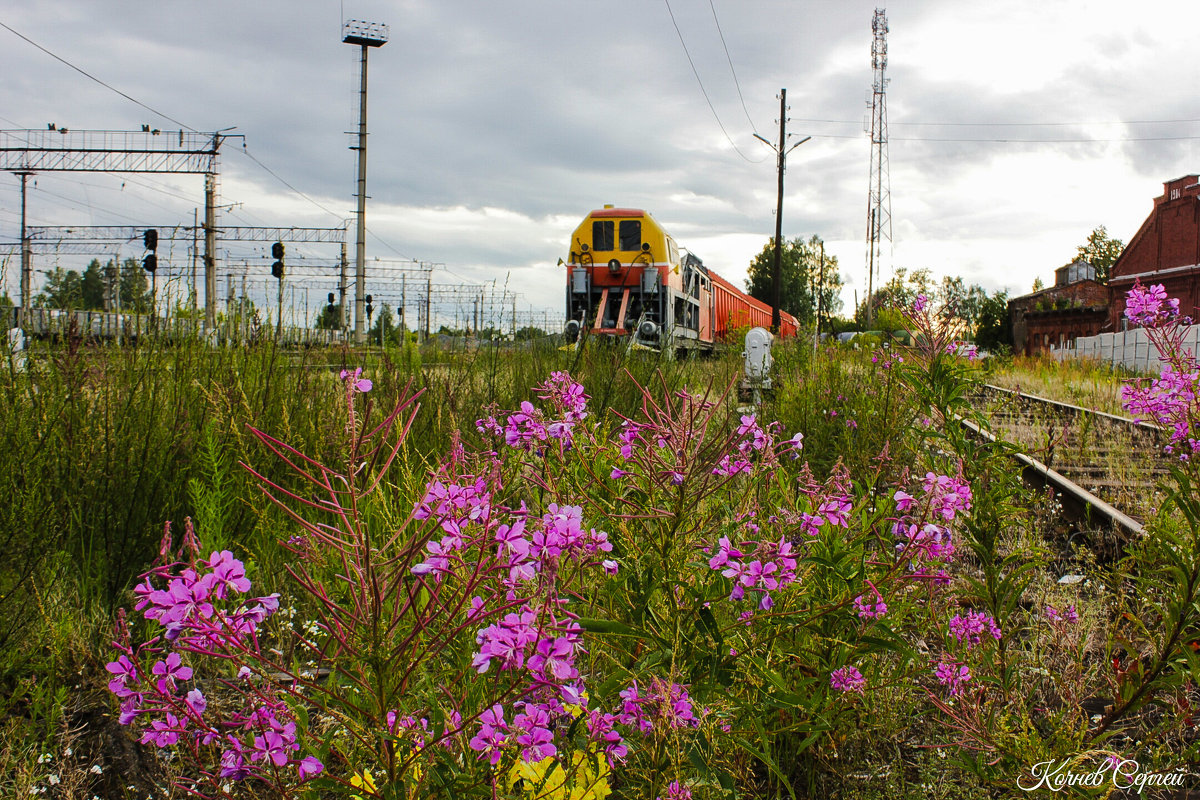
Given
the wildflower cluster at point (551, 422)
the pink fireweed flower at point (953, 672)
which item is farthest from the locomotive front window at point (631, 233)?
the pink fireweed flower at point (953, 672)

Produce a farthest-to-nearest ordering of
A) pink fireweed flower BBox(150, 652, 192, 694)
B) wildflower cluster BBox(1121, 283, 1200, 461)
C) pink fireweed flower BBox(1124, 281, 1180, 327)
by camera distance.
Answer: pink fireweed flower BBox(1124, 281, 1180, 327) → wildflower cluster BBox(1121, 283, 1200, 461) → pink fireweed flower BBox(150, 652, 192, 694)

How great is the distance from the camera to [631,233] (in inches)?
627

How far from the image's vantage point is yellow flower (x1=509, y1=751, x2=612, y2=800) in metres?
1.18

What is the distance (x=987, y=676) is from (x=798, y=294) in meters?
82.2

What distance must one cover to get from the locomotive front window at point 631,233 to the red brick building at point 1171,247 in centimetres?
2932

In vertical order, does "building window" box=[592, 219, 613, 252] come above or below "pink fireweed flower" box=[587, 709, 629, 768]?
above

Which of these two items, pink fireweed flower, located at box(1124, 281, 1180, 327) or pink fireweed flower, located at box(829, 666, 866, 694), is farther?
pink fireweed flower, located at box(1124, 281, 1180, 327)

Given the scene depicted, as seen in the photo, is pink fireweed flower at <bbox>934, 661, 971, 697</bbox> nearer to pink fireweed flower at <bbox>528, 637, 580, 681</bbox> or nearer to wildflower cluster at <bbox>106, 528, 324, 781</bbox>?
pink fireweed flower at <bbox>528, 637, 580, 681</bbox>

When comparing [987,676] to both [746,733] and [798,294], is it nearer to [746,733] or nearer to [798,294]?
[746,733]

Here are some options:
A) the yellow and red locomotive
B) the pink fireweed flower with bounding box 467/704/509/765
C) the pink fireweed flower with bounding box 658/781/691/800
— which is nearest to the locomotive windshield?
the yellow and red locomotive

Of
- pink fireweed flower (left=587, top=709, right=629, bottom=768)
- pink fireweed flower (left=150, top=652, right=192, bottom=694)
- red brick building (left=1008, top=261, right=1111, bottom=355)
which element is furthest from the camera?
red brick building (left=1008, top=261, right=1111, bottom=355)

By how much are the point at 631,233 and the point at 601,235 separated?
2.48ft

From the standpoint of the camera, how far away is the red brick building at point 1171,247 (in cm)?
3516

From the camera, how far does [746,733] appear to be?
5.00 feet
